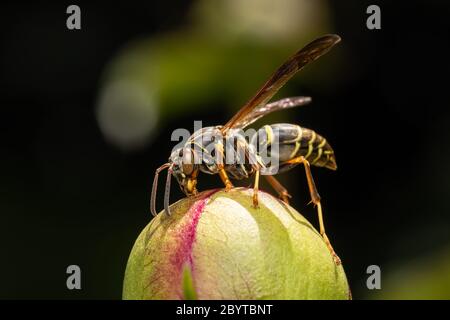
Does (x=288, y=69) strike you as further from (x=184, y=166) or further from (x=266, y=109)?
(x=266, y=109)

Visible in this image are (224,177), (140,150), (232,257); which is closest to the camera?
(232,257)

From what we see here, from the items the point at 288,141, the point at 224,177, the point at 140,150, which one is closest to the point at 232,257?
the point at 224,177

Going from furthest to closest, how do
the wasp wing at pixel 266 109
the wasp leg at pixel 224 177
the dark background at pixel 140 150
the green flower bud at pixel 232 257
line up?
1. the dark background at pixel 140 150
2. the wasp wing at pixel 266 109
3. the wasp leg at pixel 224 177
4. the green flower bud at pixel 232 257

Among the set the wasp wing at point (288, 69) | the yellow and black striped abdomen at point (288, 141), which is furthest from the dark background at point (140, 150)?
the wasp wing at point (288, 69)

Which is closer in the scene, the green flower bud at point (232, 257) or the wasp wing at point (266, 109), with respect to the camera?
the green flower bud at point (232, 257)

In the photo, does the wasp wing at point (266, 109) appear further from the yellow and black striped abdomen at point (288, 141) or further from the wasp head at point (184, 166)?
the wasp head at point (184, 166)
